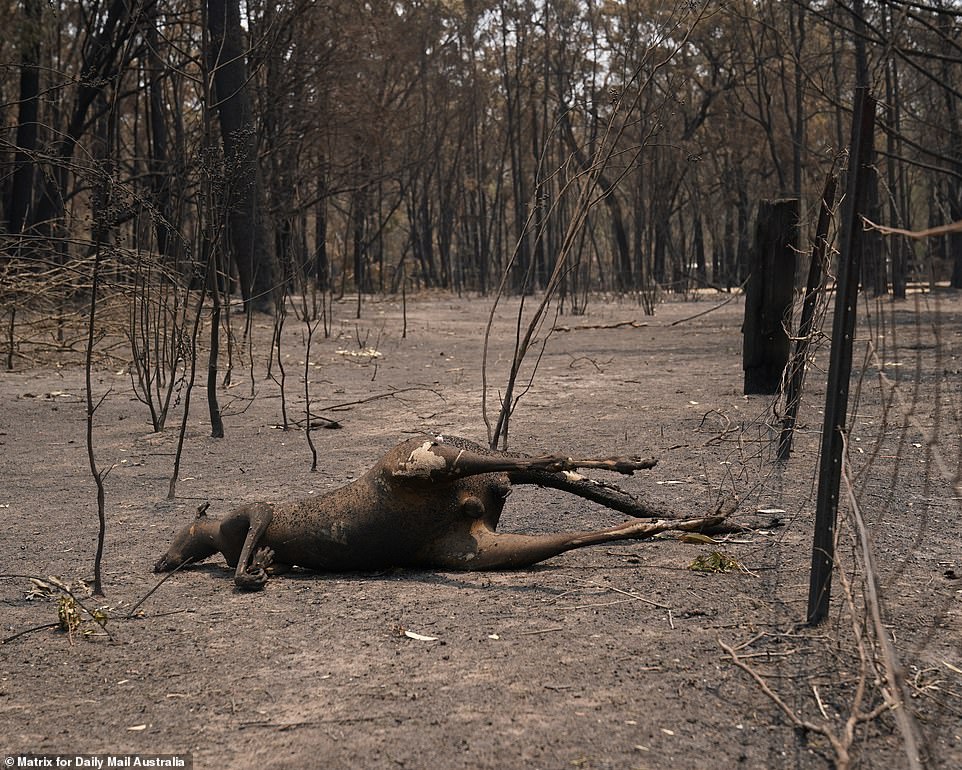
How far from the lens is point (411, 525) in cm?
347

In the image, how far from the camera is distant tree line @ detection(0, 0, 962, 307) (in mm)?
9094

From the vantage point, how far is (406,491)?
3.46 m

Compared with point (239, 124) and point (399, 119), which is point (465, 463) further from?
point (399, 119)

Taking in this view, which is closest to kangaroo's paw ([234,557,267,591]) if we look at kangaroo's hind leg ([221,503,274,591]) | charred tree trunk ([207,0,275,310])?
kangaroo's hind leg ([221,503,274,591])

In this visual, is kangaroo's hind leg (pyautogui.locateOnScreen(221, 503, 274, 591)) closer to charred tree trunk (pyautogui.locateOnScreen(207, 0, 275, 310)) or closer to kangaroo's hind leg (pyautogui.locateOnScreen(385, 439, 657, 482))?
kangaroo's hind leg (pyautogui.locateOnScreen(385, 439, 657, 482))

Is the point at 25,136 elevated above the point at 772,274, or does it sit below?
above

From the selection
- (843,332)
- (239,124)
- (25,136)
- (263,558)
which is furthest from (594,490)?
(25,136)

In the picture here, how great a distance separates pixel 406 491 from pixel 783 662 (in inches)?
53.6

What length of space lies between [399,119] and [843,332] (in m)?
19.9

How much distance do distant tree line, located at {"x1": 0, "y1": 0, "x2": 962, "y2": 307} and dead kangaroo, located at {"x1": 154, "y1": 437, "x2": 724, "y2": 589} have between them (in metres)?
1.38

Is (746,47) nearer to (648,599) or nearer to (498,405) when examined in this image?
(498,405)

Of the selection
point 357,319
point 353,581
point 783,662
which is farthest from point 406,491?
point 357,319

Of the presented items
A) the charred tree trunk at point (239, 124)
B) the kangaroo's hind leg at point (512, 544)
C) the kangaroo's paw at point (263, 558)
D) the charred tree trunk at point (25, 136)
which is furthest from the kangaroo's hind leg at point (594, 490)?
the charred tree trunk at point (25, 136)

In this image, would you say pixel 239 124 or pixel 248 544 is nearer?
pixel 248 544
